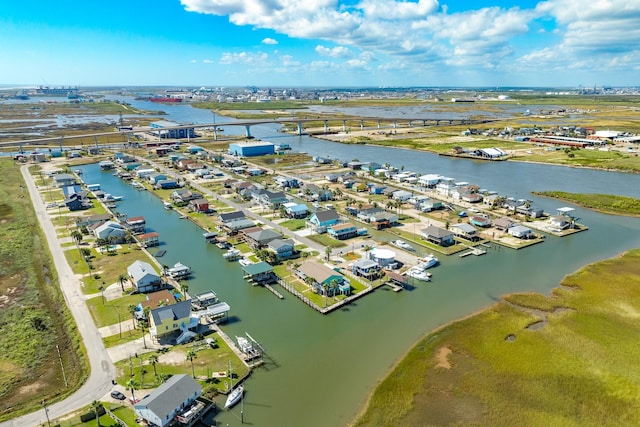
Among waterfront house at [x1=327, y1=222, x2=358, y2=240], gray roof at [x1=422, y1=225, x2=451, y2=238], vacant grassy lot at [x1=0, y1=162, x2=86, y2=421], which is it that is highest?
gray roof at [x1=422, y1=225, x2=451, y2=238]

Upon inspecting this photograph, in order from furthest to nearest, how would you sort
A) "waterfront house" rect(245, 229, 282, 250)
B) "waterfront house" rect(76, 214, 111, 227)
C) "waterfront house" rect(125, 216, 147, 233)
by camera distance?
"waterfront house" rect(76, 214, 111, 227) < "waterfront house" rect(125, 216, 147, 233) < "waterfront house" rect(245, 229, 282, 250)

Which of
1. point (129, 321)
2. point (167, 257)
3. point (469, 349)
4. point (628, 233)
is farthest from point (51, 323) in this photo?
point (628, 233)

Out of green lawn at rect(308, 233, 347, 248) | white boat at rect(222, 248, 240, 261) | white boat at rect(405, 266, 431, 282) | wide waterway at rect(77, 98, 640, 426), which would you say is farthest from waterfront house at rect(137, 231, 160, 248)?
white boat at rect(405, 266, 431, 282)

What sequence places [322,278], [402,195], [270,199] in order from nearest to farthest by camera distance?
[322,278], [270,199], [402,195]

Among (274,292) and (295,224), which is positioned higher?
(295,224)

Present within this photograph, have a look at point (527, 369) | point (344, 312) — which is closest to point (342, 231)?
point (344, 312)

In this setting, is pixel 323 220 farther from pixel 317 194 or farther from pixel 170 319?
pixel 170 319

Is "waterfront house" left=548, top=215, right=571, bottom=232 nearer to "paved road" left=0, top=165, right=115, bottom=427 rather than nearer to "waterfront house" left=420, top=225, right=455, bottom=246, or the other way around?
"waterfront house" left=420, top=225, right=455, bottom=246
